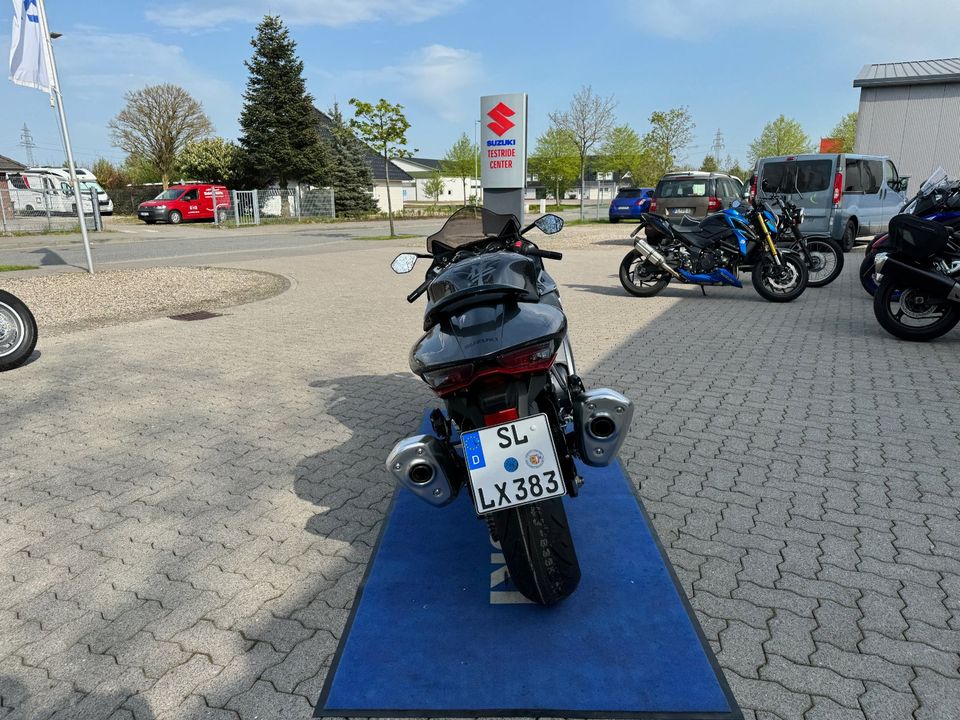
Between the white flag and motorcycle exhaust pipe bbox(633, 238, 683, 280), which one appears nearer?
motorcycle exhaust pipe bbox(633, 238, 683, 280)

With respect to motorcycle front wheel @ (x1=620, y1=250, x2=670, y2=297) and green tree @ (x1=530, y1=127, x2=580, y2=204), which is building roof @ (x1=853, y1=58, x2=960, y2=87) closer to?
motorcycle front wheel @ (x1=620, y1=250, x2=670, y2=297)

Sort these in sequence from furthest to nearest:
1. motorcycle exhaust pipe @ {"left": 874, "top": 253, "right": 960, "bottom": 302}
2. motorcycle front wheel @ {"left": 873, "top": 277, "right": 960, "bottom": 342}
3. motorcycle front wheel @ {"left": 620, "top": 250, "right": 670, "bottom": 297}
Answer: motorcycle front wheel @ {"left": 620, "top": 250, "right": 670, "bottom": 297}, motorcycle front wheel @ {"left": 873, "top": 277, "right": 960, "bottom": 342}, motorcycle exhaust pipe @ {"left": 874, "top": 253, "right": 960, "bottom": 302}

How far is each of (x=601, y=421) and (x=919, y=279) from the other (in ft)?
18.1

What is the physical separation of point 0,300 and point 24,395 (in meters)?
1.30

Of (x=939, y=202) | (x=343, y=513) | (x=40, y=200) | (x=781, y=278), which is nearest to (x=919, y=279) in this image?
(x=939, y=202)

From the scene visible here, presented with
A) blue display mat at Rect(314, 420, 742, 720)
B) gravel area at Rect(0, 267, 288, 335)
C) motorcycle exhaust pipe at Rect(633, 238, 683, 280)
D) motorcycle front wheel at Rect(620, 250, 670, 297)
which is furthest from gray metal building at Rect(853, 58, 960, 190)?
blue display mat at Rect(314, 420, 742, 720)

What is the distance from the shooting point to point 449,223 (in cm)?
418

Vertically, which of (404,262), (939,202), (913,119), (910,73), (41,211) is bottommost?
(41,211)

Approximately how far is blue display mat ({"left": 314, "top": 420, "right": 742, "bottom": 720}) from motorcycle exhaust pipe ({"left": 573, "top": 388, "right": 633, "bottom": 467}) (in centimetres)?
62

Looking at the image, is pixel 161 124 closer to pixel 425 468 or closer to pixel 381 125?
pixel 381 125

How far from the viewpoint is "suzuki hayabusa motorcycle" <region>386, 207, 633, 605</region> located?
230cm

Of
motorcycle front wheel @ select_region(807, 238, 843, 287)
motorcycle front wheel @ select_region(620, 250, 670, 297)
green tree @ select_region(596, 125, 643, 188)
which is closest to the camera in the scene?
motorcycle front wheel @ select_region(620, 250, 670, 297)

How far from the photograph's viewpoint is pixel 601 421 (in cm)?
256

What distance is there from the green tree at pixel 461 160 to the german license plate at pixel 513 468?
64.6m
